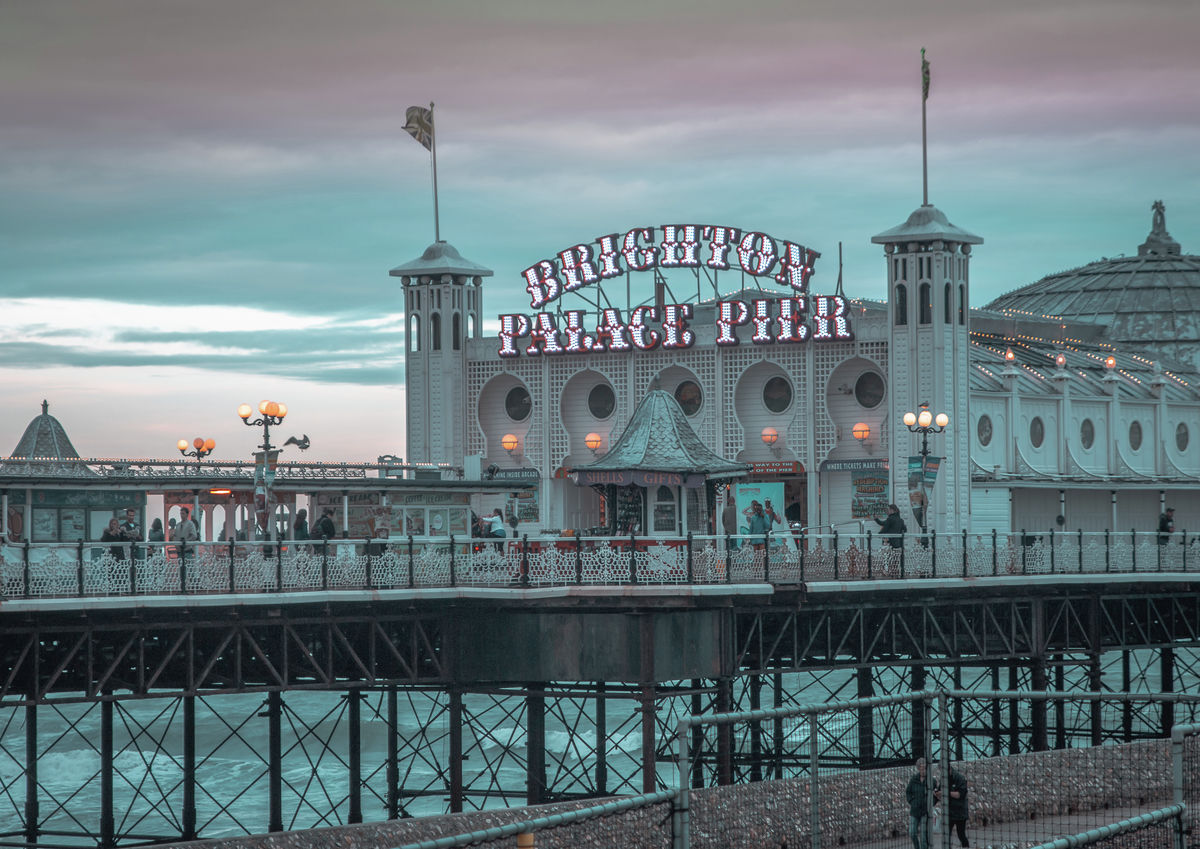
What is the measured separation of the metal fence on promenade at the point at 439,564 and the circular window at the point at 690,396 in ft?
66.0

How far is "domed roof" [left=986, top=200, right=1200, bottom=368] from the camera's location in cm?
9356

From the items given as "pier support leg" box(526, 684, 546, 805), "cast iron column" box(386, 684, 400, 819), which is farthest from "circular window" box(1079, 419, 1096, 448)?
"pier support leg" box(526, 684, 546, 805)

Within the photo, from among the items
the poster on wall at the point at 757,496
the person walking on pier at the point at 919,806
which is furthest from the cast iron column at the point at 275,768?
the poster on wall at the point at 757,496

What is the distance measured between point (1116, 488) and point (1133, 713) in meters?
14.2

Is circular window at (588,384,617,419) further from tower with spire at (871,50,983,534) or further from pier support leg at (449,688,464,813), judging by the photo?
pier support leg at (449,688,464,813)

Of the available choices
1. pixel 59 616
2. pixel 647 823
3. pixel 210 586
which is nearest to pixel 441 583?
pixel 210 586

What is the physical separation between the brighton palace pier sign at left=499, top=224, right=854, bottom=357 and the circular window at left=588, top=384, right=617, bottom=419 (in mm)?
1977

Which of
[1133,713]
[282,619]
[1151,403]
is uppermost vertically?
[1151,403]

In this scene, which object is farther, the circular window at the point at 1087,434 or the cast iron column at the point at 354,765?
the circular window at the point at 1087,434

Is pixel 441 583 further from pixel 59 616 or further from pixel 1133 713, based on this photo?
pixel 1133 713

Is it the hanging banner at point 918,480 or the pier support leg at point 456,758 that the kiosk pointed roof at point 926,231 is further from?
the pier support leg at point 456,758

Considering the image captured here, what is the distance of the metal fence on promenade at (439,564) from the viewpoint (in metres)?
37.3

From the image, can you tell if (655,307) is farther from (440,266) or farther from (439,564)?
(439,564)

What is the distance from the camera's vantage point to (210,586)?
3853 centimetres
